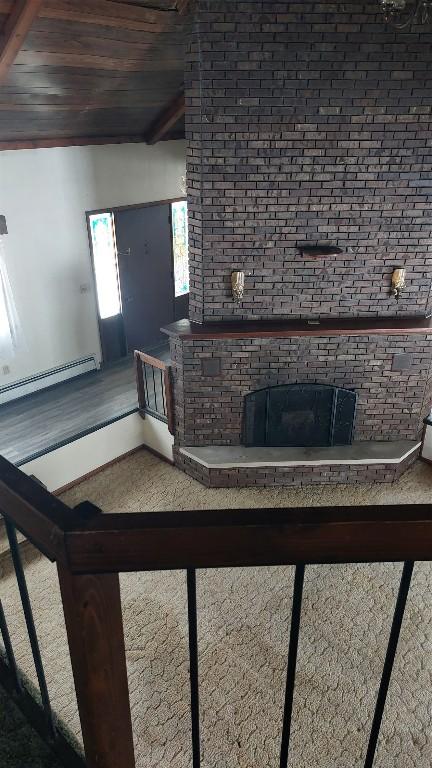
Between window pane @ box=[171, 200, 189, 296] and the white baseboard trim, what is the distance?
2.61 metres

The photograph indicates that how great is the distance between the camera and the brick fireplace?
3.93 metres

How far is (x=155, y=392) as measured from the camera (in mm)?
5547

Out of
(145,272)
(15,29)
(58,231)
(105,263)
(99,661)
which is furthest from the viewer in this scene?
(145,272)

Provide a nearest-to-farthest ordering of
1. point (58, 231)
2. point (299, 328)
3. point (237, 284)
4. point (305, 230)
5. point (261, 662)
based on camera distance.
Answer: point (261, 662)
point (305, 230)
point (237, 284)
point (299, 328)
point (58, 231)

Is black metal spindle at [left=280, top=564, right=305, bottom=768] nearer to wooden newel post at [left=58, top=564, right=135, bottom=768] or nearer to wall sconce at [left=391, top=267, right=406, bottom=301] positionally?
wooden newel post at [left=58, top=564, right=135, bottom=768]

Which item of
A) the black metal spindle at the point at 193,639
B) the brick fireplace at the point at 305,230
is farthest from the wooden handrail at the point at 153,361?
the black metal spindle at the point at 193,639

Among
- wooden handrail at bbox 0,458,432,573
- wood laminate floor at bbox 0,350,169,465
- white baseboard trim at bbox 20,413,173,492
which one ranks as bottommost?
white baseboard trim at bbox 20,413,173,492

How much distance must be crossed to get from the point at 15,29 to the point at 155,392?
3.23m

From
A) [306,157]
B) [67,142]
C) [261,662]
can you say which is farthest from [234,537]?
[67,142]

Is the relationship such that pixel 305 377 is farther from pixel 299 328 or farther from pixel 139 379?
pixel 139 379

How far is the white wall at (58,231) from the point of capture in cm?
541

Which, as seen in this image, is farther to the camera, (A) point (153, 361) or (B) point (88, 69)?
(A) point (153, 361)

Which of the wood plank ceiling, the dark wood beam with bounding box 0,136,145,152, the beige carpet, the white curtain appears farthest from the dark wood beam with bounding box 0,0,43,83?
the beige carpet

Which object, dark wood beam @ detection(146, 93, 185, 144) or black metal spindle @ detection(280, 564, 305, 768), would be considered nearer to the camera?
black metal spindle @ detection(280, 564, 305, 768)
